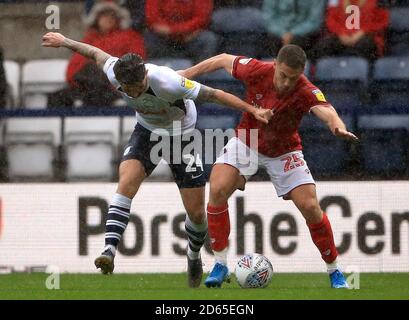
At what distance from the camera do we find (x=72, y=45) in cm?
959

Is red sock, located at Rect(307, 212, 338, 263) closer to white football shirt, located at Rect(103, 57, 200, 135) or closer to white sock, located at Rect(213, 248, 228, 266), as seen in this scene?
white sock, located at Rect(213, 248, 228, 266)

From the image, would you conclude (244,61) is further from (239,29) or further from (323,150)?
(239,29)

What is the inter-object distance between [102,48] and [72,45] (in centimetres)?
270

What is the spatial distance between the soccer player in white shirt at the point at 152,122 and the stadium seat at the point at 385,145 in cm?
256

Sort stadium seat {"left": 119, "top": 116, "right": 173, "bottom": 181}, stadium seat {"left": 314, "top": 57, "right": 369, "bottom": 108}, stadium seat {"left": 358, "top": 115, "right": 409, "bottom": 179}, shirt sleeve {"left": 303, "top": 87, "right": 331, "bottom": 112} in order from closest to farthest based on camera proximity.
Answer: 1. shirt sleeve {"left": 303, "top": 87, "right": 331, "bottom": 112}
2. stadium seat {"left": 358, "top": 115, "right": 409, "bottom": 179}
3. stadium seat {"left": 119, "top": 116, "right": 173, "bottom": 181}
4. stadium seat {"left": 314, "top": 57, "right": 369, "bottom": 108}

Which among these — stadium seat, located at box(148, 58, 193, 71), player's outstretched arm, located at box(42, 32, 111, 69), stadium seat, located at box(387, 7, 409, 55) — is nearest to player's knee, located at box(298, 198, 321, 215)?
player's outstretched arm, located at box(42, 32, 111, 69)

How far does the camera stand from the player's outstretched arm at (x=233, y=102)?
9.02 metres

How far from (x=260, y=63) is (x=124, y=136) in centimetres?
274

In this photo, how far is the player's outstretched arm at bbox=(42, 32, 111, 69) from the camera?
956cm

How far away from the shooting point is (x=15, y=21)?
513 inches

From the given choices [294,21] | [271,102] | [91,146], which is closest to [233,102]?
[271,102]

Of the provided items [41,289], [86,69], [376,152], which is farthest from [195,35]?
[41,289]

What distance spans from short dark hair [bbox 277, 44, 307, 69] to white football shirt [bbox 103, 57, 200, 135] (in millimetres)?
632

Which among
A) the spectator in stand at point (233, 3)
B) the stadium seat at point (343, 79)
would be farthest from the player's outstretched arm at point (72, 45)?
the spectator in stand at point (233, 3)
